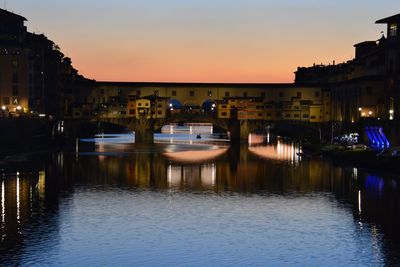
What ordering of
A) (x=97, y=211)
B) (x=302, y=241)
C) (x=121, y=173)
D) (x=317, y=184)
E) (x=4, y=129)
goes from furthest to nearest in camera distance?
1. (x=4, y=129)
2. (x=121, y=173)
3. (x=317, y=184)
4. (x=97, y=211)
5. (x=302, y=241)

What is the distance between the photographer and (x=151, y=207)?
1987 inches

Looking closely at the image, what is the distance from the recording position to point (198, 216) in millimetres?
46656

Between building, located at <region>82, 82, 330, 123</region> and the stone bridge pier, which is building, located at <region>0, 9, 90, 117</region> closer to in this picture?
building, located at <region>82, 82, 330, 123</region>

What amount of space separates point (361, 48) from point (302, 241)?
113451 millimetres

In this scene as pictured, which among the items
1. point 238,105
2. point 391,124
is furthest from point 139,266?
point 238,105

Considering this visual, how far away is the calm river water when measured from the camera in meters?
35.2

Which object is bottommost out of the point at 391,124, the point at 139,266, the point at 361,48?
the point at 139,266

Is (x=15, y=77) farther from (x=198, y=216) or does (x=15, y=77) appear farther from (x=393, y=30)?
(x=198, y=216)

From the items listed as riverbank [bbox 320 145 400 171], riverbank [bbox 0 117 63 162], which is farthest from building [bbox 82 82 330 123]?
riverbank [bbox 320 145 400 171]

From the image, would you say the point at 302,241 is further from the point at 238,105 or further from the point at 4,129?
the point at 238,105

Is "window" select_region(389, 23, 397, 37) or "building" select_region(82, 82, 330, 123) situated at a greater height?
"window" select_region(389, 23, 397, 37)

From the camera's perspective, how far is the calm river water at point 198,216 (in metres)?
35.2

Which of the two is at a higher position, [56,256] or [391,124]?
[391,124]

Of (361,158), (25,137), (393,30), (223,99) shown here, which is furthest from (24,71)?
(361,158)
